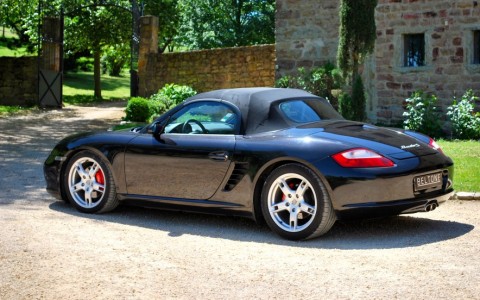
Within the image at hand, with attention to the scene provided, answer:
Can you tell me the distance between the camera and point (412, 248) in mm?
6926

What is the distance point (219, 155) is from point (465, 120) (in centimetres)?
1127

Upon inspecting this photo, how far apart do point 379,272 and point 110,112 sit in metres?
24.3

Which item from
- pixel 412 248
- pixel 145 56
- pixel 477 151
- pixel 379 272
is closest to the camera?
pixel 379 272

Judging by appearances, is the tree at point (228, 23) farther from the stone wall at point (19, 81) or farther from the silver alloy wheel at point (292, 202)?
the silver alloy wheel at point (292, 202)

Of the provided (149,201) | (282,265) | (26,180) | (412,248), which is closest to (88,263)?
(282,265)

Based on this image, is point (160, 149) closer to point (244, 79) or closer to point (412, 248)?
point (412, 248)

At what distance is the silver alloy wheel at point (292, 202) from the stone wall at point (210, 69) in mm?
17672

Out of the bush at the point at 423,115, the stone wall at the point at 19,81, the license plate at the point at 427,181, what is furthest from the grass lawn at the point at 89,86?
the license plate at the point at 427,181

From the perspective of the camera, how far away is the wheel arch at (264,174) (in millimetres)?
7215

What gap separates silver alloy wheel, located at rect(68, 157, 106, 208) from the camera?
28.3ft

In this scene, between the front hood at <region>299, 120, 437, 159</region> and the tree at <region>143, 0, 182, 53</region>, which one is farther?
the tree at <region>143, 0, 182, 53</region>

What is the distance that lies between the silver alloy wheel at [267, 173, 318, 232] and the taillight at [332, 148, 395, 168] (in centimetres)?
34

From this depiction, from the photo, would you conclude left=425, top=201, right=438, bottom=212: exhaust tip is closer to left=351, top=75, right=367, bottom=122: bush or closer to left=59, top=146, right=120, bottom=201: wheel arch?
left=59, top=146, right=120, bottom=201: wheel arch

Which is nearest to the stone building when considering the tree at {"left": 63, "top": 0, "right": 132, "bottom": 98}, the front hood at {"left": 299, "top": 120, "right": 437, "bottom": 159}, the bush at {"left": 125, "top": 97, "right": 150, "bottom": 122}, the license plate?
the bush at {"left": 125, "top": 97, "right": 150, "bottom": 122}
